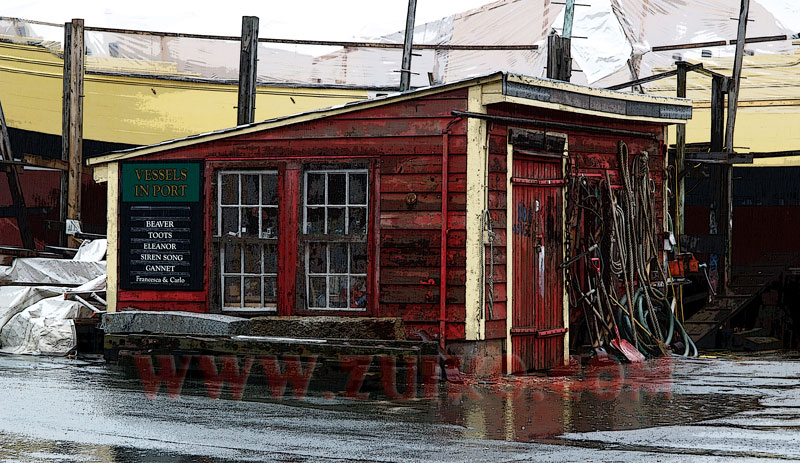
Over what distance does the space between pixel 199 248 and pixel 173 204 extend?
0.66m

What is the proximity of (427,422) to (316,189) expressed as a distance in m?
4.74

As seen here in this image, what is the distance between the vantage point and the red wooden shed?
41.8ft

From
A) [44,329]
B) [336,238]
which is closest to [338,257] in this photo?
[336,238]

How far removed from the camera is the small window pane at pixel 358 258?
13225 millimetres

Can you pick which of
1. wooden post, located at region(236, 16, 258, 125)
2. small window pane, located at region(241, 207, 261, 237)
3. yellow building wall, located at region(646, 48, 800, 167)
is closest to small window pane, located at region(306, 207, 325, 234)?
small window pane, located at region(241, 207, 261, 237)

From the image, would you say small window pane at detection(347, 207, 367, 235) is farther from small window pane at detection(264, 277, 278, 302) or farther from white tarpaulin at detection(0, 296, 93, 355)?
white tarpaulin at detection(0, 296, 93, 355)

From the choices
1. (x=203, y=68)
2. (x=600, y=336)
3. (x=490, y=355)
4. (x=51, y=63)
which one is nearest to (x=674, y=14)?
(x=203, y=68)

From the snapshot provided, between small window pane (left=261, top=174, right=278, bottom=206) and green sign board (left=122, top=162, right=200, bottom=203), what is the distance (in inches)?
34.9

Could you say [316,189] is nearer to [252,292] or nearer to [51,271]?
[252,292]

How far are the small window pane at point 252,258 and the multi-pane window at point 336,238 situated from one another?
2.21ft

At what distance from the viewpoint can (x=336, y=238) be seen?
1330 cm

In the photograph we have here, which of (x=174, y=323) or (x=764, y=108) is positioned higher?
(x=764, y=108)

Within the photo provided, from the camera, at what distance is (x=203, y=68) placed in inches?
1235

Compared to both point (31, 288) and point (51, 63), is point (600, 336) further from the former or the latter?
point (51, 63)
